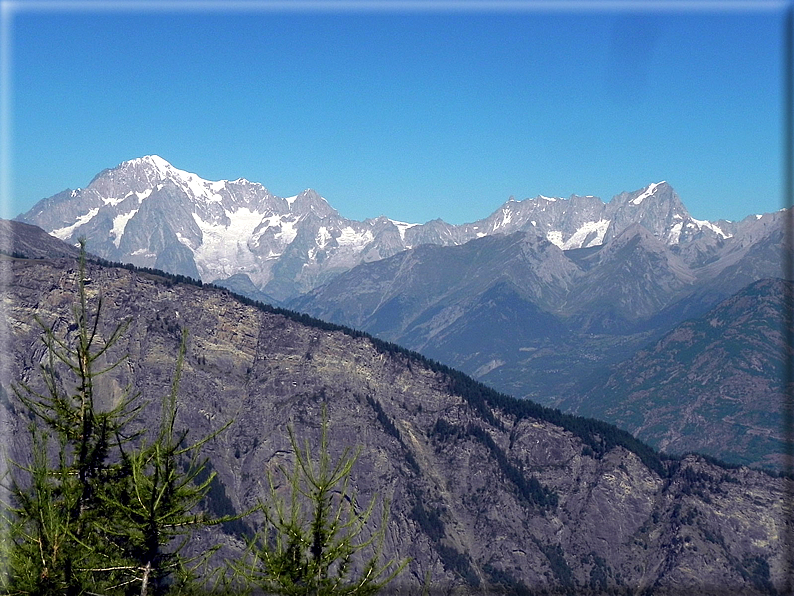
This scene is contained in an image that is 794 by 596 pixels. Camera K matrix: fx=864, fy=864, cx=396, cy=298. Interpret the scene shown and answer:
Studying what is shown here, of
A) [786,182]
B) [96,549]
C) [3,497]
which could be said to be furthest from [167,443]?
[786,182]

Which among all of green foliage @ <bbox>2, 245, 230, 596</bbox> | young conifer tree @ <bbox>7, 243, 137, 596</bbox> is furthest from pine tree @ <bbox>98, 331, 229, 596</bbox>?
young conifer tree @ <bbox>7, 243, 137, 596</bbox>

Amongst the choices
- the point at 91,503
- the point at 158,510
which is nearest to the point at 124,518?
the point at 158,510

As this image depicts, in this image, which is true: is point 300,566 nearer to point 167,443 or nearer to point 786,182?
point 167,443

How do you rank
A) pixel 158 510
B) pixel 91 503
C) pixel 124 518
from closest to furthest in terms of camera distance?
pixel 158 510 < pixel 124 518 < pixel 91 503

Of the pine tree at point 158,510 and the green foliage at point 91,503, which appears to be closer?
the green foliage at point 91,503

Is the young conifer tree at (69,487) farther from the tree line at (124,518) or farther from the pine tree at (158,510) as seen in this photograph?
the pine tree at (158,510)

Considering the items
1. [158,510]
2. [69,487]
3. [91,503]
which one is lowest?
[91,503]

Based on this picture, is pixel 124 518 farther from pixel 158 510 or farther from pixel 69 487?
Result: pixel 69 487

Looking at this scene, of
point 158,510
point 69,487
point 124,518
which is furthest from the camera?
point 69,487

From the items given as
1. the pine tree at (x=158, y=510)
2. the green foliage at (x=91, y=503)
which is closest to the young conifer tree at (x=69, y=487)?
the green foliage at (x=91, y=503)

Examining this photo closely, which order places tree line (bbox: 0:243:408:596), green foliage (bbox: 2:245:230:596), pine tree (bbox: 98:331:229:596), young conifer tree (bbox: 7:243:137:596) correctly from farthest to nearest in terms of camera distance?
pine tree (bbox: 98:331:229:596)
tree line (bbox: 0:243:408:596)
green foliage (bbox: 2:245:230:596)
young conifer tree (bbox: 7:243:137:596)

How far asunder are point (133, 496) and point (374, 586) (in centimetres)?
915

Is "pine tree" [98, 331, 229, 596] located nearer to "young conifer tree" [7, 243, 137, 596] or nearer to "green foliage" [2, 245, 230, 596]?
"green foliage" [2, 245, 230, 596]

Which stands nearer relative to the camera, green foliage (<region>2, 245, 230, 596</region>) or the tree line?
green foliage (<region>2, 245, 230, 596</region>)
